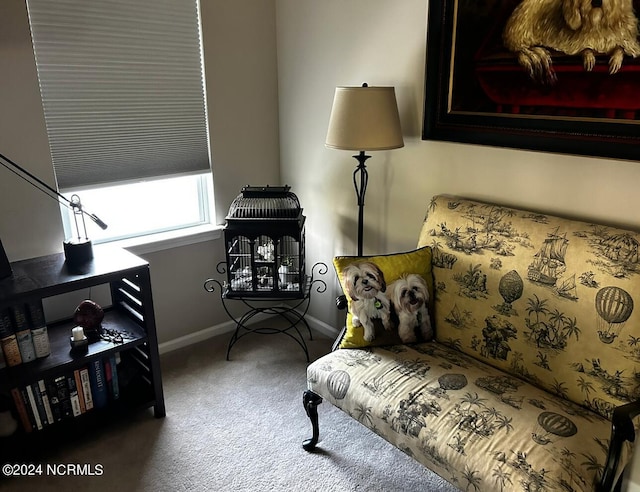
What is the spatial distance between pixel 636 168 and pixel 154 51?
2166 mm

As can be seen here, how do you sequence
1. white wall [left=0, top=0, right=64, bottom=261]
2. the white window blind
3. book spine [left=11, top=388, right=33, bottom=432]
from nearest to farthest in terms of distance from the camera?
book spine [left=11, top=388, right=33, bottom=432]
white wall [left=0, top=0, right=64, bottom=261]
the white window blind

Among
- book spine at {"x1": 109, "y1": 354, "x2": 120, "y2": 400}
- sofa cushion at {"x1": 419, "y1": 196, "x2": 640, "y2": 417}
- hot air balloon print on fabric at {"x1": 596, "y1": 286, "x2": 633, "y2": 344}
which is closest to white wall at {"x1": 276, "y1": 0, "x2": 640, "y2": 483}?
sofa cushion at {"x1": 419, "y1": 196, "x2": 640, "y2": 417}

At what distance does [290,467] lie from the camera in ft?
6.52

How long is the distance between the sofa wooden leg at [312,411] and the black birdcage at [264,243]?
2.16 ft

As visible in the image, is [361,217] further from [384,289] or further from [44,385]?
[44,385]

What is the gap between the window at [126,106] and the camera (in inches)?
86.5

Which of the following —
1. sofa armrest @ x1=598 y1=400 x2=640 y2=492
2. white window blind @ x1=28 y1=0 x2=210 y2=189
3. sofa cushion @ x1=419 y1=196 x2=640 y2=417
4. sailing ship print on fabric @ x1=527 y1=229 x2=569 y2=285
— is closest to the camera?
sofa armrest @ x1=598 y1=400 x2=640 y2=492

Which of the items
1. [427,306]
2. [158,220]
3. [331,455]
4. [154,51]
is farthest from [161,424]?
[154,51]

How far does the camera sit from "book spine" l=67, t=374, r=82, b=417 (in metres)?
2.09

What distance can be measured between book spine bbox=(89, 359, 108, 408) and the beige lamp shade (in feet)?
4.69

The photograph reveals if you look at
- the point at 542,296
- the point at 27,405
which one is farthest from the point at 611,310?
the point at 27,405

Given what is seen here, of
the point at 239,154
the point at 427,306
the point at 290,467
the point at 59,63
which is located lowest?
the point at 290,467

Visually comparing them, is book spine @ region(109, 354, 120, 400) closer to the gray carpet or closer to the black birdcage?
the gray carpet

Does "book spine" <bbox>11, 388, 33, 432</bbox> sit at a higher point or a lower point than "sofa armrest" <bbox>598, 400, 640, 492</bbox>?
lower
